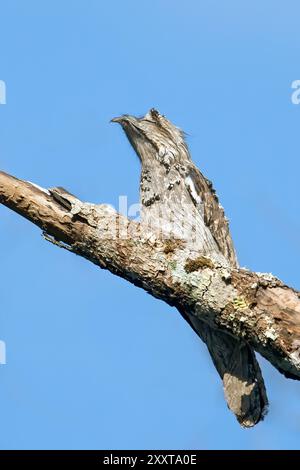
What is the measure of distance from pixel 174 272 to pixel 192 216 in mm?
1590

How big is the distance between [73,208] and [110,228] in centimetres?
32

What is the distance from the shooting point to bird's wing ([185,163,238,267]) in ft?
21.9

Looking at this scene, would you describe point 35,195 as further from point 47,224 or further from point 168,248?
point 168,248

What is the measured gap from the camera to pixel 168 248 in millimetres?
5207

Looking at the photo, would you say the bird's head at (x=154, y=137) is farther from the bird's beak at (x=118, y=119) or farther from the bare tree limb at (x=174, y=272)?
the bare tree limb at (x=174, y=272)

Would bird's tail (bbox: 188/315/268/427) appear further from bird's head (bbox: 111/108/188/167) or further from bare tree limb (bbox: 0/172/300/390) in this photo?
bird's head (bbox: 111/108/188/167)

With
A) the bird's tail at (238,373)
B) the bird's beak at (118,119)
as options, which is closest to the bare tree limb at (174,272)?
the bird's tail at (238,373)

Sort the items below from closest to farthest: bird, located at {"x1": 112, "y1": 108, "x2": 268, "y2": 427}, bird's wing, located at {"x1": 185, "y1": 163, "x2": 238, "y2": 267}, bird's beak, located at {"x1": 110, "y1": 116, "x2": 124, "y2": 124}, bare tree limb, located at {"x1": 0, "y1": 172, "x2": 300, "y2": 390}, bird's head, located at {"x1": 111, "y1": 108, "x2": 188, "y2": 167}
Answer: bare tree limb, located at {"x1": 0, "y1": 172, "x2": 300, "y2": 390}
bird, located at {"x1": 112, "y1": 108, "x2": 268, "y2": 427}
bird's wing, located at {"x1": 185, "y1": 163, "x2": 238, "y2": 267}
bird's head, located at {"x1": 111, "y1": 108, "x2": 188, "y2": 167}
bird's beak, located at {"x1": 110, "y1": 116, "x2": 124, "y2": 124}

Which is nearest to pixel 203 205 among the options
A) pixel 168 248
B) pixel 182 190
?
pixel 182 190

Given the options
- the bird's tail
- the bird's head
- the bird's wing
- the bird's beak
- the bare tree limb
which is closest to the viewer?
the bare tree limb

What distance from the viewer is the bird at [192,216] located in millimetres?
5613

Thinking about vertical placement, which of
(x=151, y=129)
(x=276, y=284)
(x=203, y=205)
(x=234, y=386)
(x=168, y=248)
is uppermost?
(x=151, y=129)

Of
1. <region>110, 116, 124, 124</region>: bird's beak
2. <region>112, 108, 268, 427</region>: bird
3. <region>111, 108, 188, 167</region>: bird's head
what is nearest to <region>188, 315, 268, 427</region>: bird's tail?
<region>112, 108, 268, 427</region>: bird

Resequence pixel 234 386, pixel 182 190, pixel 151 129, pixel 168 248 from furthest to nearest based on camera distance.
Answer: pixel 151 129
pixel 182 190
pixel 234 386
pixel 168 248
